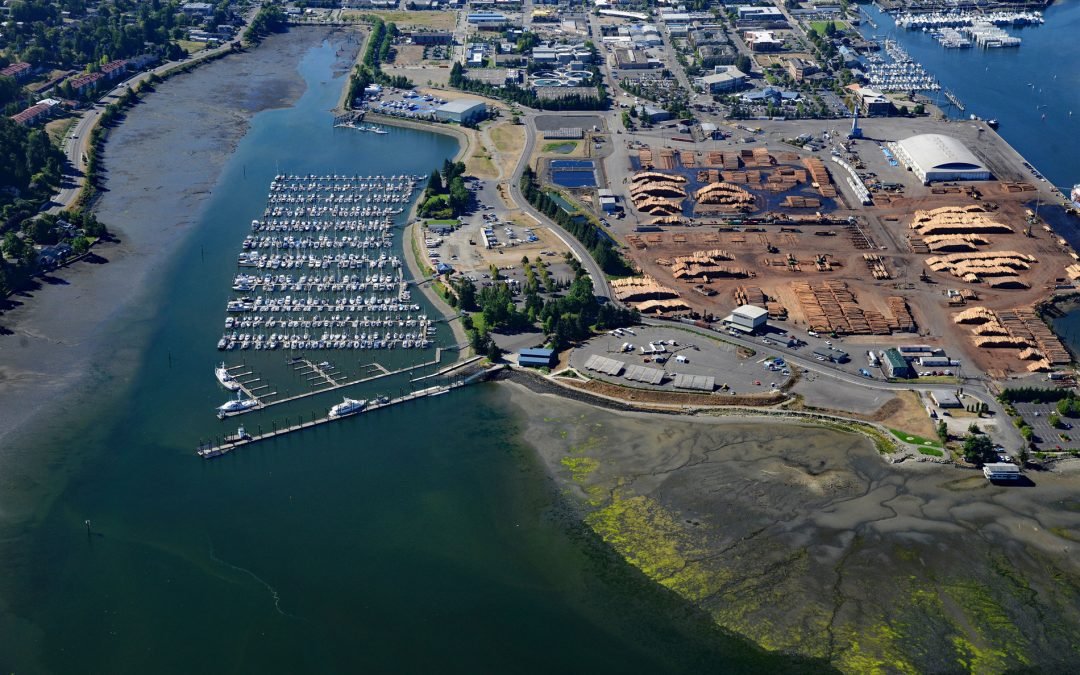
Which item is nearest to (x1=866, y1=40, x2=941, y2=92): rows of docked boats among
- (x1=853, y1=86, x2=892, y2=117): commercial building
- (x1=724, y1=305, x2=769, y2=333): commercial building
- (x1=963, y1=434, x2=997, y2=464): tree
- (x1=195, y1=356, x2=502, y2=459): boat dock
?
(x1=853, y1=86, x2=892, y2=117): commercial building

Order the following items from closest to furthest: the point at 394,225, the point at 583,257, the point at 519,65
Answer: the point at 583,257
the point at 394,225
the point at 519,65

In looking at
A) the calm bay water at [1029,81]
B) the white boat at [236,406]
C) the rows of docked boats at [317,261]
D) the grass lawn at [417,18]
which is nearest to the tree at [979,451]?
the white boat at [236,406]

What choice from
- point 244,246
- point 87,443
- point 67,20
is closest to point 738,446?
point 87,443

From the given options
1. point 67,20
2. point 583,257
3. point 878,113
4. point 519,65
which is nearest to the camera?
point 583,257

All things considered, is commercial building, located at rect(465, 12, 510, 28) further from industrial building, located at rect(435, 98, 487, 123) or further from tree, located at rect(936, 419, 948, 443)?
tree, located at rect(936, 419, 948, 443)

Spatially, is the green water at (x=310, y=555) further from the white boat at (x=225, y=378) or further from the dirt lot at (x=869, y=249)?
the dirt lot at (x=869, y=249)

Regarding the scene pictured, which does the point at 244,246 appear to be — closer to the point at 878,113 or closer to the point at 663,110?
the point at 663,110

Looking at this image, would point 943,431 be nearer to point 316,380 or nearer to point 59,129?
point 316,380
